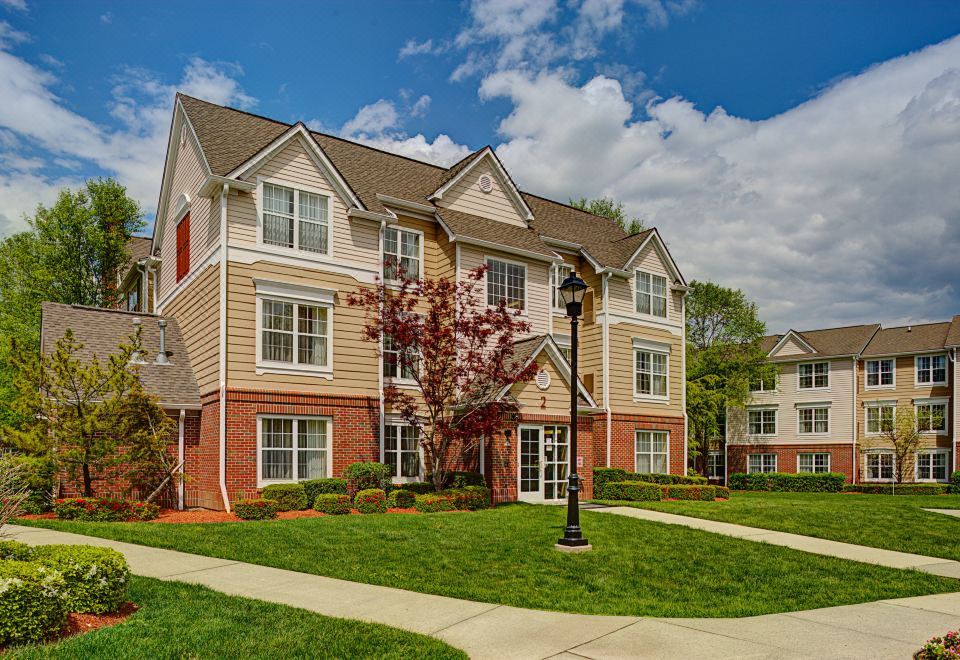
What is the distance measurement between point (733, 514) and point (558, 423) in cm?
567

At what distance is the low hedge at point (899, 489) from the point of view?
37750mm

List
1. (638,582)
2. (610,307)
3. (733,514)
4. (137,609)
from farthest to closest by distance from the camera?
1. (610,307)
2. (733,514)
3. (638,582)
4. (137,609)

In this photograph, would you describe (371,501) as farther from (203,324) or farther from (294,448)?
(203,324)

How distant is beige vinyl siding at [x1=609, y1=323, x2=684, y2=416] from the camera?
2916 centimetres

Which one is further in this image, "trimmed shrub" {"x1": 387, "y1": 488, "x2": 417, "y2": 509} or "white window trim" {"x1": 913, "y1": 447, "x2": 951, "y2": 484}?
"white window trim" {"x1": 913, "y1": 447, "x2": 951, "y2": 484}

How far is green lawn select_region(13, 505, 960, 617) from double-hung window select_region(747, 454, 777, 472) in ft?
118

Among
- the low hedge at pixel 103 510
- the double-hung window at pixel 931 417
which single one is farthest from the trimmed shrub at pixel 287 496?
the double-hung window at pixel 931 417

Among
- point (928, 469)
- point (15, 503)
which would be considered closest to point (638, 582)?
point (15, 503)

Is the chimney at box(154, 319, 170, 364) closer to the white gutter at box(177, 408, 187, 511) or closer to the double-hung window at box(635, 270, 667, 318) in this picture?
the white gutter at box(177, 408, 187, 511)

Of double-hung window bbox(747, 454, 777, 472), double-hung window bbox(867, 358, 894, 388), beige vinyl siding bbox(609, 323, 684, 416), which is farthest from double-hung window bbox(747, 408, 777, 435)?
beige vinyl siding bbox(609, 323, 684, 416)

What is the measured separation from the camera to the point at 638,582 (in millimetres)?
10766

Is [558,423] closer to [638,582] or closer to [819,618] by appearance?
[638,582]

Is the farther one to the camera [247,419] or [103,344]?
[103,344]

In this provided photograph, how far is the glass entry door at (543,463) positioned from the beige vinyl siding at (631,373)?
22.4 ft
